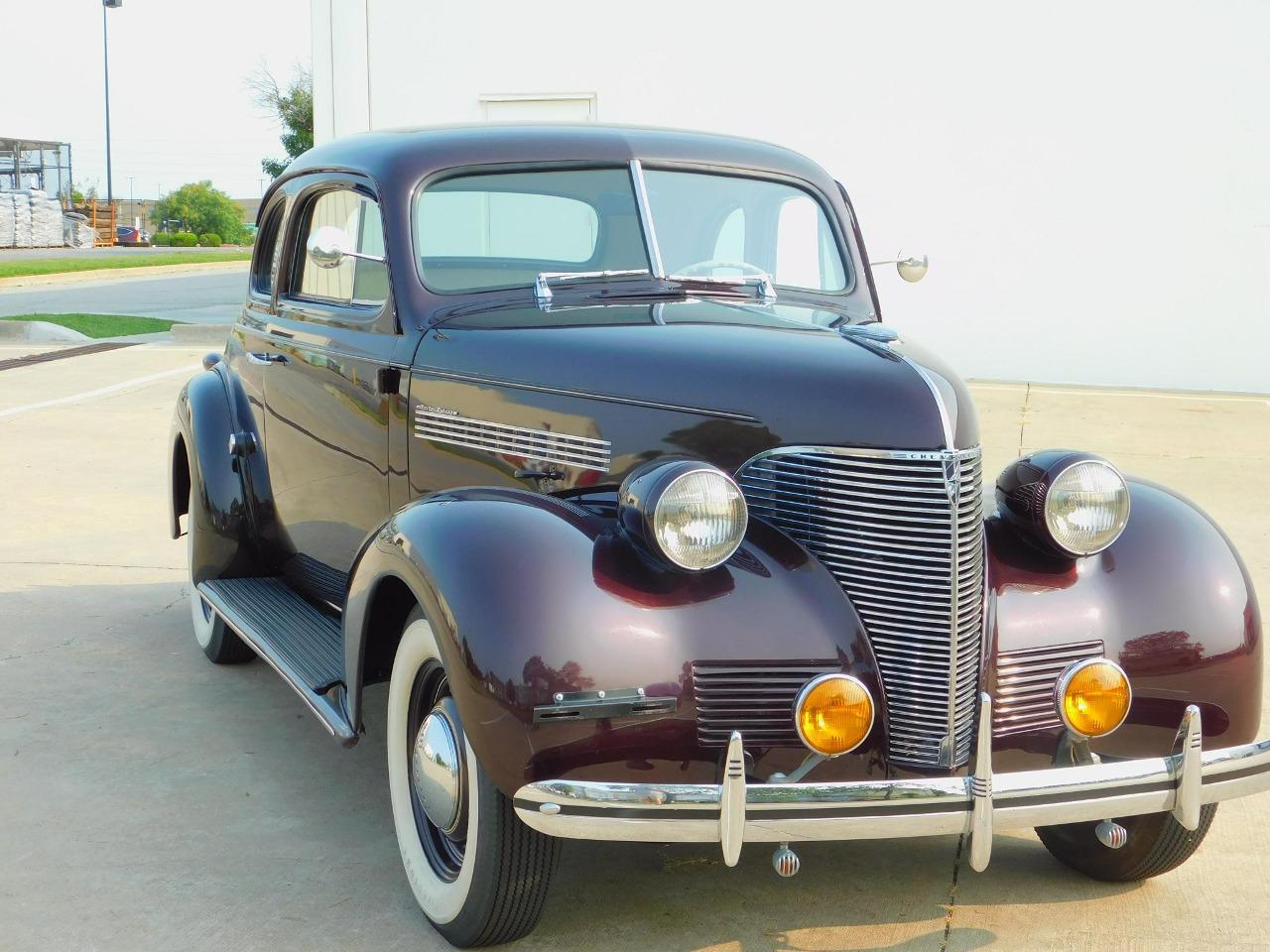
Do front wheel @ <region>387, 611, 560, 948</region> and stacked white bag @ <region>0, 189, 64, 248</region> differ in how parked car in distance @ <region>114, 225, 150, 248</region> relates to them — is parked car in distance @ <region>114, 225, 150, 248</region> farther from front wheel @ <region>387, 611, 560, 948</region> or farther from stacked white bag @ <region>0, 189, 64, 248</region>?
front wheel @ <region>387, 611, 560, 948</region>

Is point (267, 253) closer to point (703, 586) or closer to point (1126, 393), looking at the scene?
point (703, 586)

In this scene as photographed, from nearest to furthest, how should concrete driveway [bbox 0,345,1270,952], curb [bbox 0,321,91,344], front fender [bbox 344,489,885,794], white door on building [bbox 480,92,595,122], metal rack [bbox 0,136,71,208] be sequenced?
front fender [bbox 344,489,885,794], concrete driveway [bbox 0,345,1270,952], white door on building [bbox 480,92,595,122], curb [bbox 0,321,91,344], metal rack [bbox 0,136,71,208]

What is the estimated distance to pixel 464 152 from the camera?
391 centimetres

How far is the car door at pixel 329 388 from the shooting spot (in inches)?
150

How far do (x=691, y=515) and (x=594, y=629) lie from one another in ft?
0.95

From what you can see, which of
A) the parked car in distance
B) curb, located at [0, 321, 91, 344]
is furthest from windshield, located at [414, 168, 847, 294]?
the parked car in distance

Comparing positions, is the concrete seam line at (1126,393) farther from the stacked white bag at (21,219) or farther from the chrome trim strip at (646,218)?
the stacked white bag at (21,219)

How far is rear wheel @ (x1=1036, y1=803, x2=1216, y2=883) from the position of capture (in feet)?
10.3

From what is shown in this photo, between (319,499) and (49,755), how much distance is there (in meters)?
1.04

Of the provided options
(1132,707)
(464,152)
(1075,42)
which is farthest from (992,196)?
(1132,707)

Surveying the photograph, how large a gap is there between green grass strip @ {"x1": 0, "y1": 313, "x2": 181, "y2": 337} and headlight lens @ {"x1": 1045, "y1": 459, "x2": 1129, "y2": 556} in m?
14.6

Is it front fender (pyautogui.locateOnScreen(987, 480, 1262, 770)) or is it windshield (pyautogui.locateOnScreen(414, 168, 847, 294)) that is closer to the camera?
front fender (pyautogui.locateOnScreen(987, 480, 1262, 770))

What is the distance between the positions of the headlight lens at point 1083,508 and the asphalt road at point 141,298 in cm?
1551

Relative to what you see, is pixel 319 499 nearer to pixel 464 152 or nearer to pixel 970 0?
pixel 464 152
